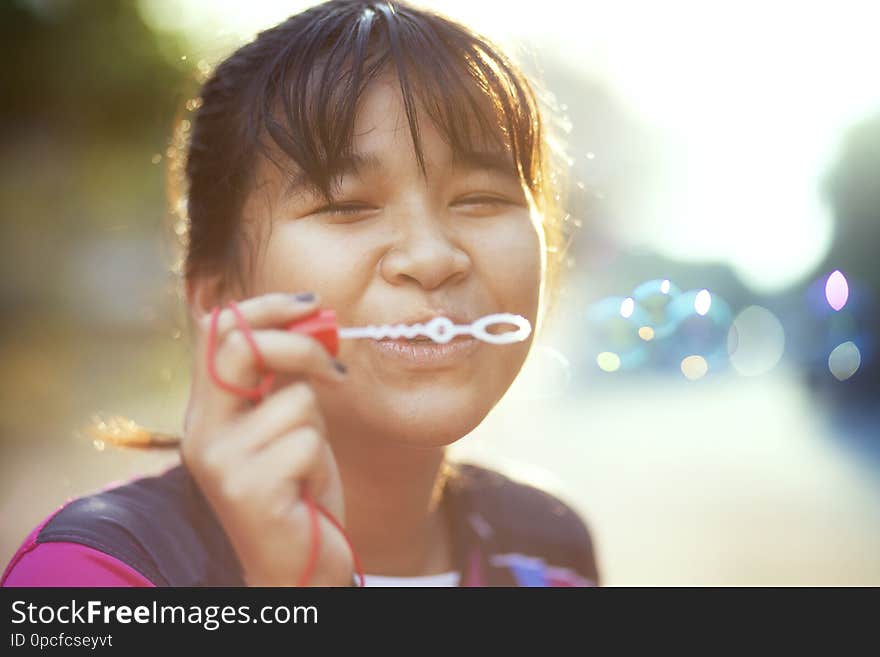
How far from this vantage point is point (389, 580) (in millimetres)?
1051

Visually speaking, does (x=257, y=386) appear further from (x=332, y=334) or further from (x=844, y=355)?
(x=844, y=355)

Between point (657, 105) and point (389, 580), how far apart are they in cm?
99

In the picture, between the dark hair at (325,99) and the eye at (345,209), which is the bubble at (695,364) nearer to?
the dark hair at (325,99)

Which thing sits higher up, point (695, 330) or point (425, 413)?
point (695, 330)

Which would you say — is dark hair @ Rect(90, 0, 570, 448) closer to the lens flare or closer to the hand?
the hand

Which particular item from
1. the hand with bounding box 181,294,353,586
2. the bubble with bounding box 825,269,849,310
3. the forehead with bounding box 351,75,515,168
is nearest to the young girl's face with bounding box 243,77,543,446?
the forehead with bounding box 351,75,515,168

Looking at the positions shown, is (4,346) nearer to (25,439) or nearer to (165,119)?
(25,439)

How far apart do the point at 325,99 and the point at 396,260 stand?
181 millimetres

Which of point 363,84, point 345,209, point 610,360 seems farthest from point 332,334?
point 610,360

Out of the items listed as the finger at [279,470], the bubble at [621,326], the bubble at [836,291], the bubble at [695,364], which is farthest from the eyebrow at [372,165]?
the bubble at [836,291]

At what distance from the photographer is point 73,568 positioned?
0.82 metres

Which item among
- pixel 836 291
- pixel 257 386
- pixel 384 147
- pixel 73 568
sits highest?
pixel 836 291

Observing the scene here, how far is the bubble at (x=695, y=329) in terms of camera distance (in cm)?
131

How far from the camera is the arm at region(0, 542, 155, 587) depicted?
0.81 meters
